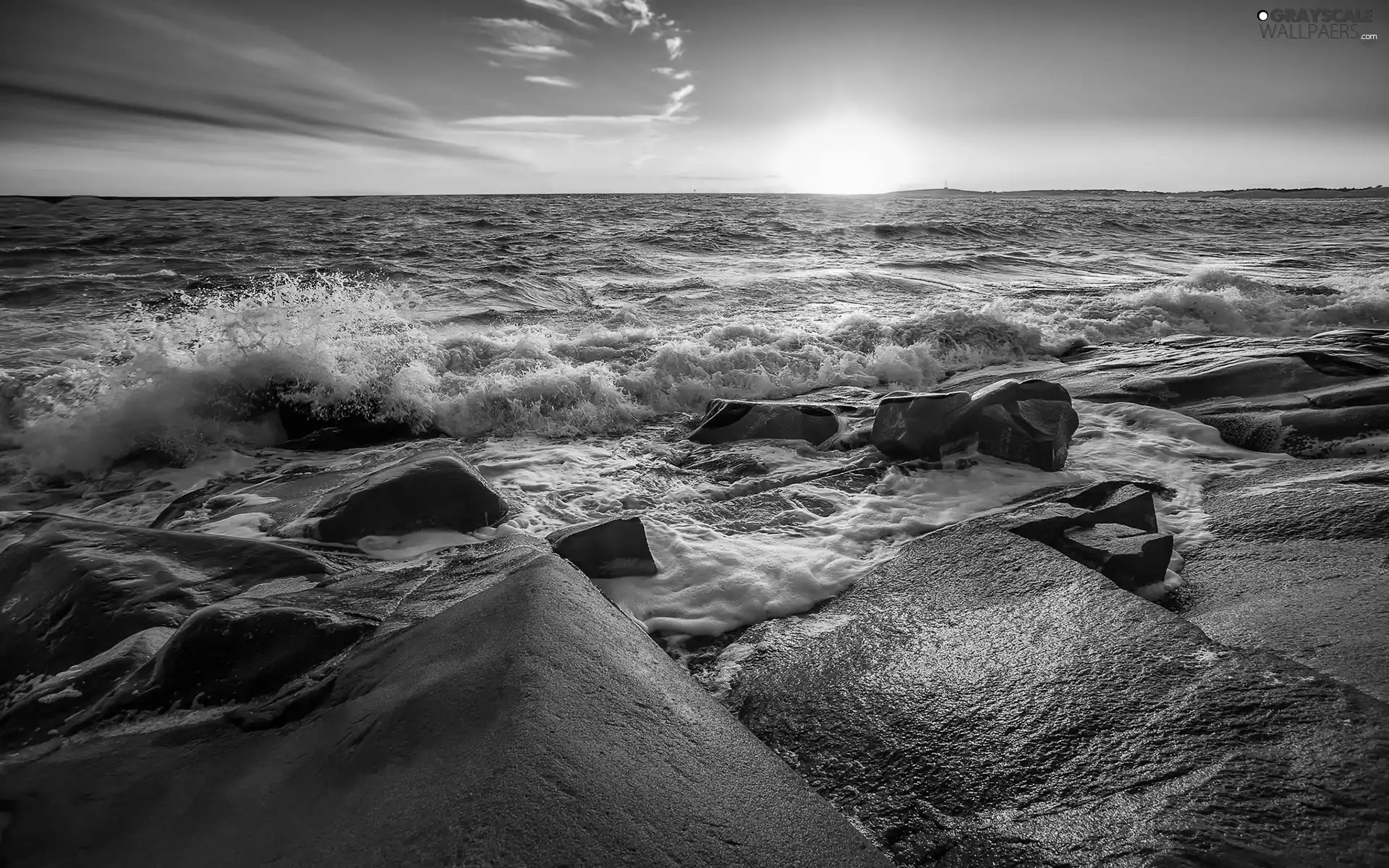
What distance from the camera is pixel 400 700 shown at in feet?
4.95

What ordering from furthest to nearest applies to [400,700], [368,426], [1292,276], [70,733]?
1. [1292,276]
2. [368,426]
3. [70,733]
4. [400,700]

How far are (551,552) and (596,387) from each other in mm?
3000

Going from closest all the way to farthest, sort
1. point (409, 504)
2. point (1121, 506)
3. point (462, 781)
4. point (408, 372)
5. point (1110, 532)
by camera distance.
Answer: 1. point (462, 781)
2. point (1110, 532)
3. point (1121, 506)
4. point (409, 504)
5. point (408, 372)

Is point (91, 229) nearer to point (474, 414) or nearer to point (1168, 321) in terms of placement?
point (474, 414)

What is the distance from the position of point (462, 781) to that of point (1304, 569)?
273cm

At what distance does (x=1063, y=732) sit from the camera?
1.57 meters

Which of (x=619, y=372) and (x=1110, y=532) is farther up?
(x=619, y=372)

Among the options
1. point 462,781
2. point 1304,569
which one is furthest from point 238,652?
point 1304,569

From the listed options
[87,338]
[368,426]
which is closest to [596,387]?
[368,426]

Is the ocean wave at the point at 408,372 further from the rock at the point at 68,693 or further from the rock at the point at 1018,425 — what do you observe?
the rock at the point at 68,693

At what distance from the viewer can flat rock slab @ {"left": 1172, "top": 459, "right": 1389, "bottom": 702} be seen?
5.94 ft

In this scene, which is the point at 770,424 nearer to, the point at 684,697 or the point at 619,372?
the point at 619,372

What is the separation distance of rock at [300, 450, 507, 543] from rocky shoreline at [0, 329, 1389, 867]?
0.05 feet

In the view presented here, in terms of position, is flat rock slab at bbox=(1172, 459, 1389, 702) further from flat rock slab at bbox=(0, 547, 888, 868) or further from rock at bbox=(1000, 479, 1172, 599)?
flat rock slab at bbox=(0, 547, 888, 868)
